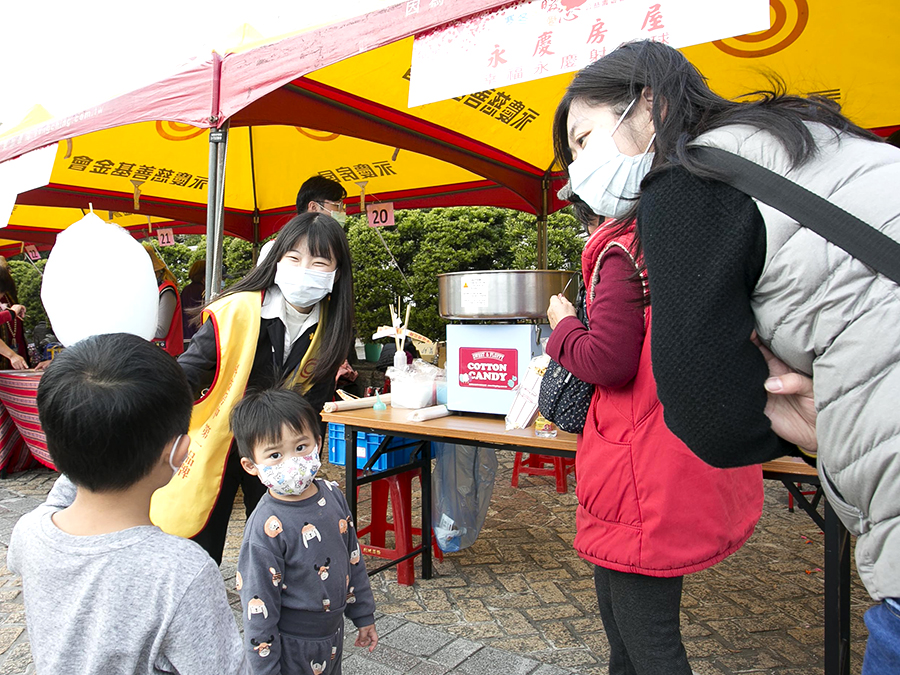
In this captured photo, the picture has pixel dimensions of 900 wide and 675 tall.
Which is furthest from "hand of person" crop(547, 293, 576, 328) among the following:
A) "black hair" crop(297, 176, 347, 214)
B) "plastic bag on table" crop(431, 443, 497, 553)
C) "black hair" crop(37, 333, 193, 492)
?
"black hair" crop(297, 176, 347, 214)

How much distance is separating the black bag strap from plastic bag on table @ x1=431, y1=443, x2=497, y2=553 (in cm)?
270

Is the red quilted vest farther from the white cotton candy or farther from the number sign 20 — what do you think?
the number sign 20

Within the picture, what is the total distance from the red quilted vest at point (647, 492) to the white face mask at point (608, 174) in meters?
0.11

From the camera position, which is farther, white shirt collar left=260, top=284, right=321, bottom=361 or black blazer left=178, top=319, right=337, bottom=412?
white shirt collar left=260, top=284, right=321, bottom=361

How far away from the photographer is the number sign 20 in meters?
6.93

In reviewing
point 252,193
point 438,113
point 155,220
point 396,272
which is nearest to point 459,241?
point 396,272

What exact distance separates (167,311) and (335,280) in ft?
8.41

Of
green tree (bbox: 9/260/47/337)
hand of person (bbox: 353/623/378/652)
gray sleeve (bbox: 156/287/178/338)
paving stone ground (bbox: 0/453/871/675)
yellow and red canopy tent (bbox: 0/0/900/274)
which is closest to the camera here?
hand of person (bbox: 353/623/378/652)

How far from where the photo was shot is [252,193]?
7.46 m

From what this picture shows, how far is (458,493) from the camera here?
3.38 m

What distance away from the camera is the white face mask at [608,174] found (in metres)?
1.23

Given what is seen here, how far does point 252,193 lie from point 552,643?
6348 millimetres

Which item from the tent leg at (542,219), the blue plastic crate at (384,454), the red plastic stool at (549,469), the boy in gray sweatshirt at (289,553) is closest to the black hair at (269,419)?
the boy in gray sweatshirt at (289,553)

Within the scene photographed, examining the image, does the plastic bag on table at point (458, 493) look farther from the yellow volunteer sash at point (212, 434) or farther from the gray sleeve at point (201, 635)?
the gray sleeve at point (201, 635)
